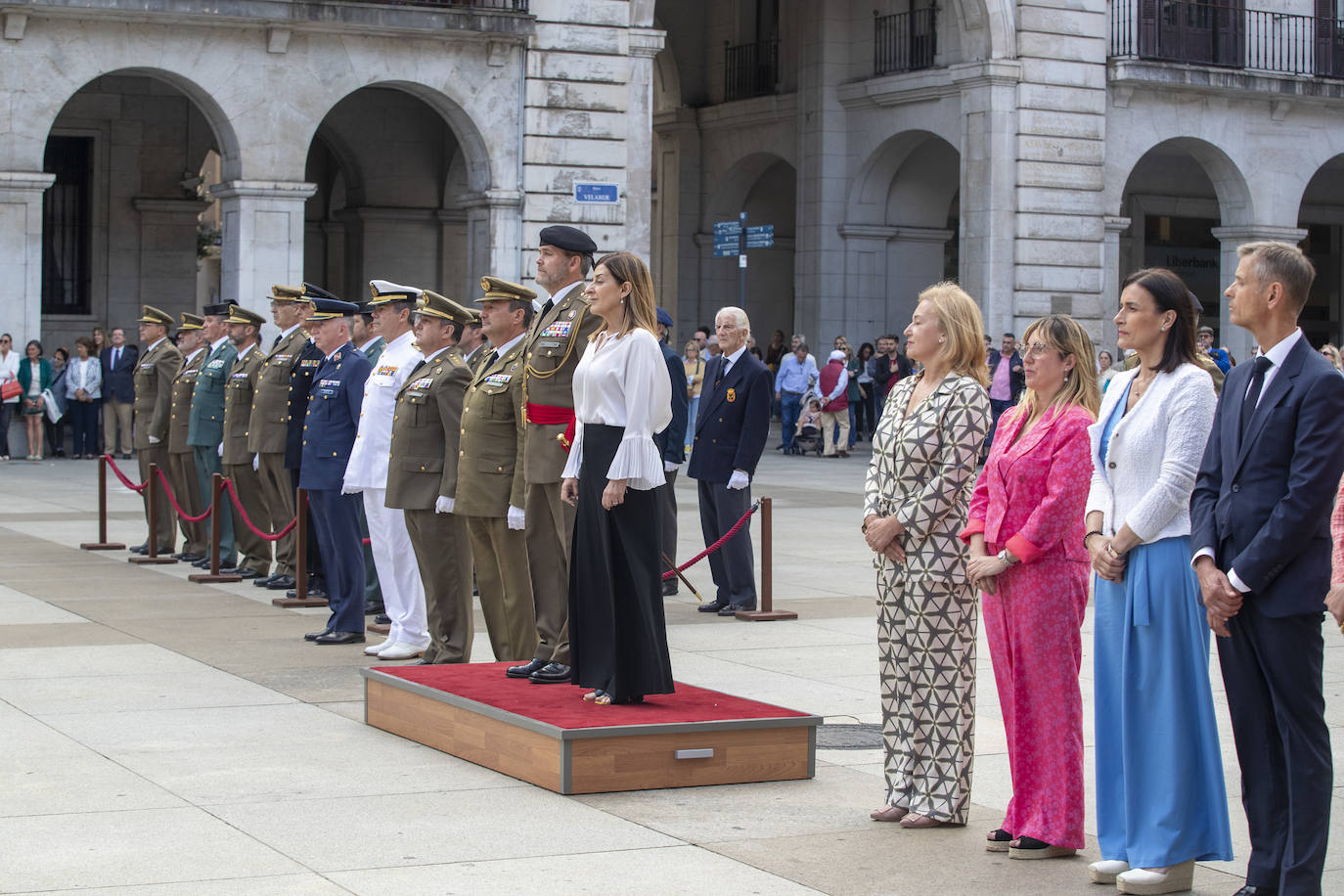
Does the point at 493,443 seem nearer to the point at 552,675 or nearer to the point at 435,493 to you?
the point at 435,493

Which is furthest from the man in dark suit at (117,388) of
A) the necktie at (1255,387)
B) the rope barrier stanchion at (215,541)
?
the necktie at (1255,387)

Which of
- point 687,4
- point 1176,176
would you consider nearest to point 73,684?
point 687,4

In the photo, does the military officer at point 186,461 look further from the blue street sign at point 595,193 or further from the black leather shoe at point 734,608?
the blue street sign at point 595,193

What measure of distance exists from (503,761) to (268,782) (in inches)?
35.2

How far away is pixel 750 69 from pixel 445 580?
25724mm

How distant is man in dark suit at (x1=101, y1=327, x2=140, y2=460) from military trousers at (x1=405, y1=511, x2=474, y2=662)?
16.3 m

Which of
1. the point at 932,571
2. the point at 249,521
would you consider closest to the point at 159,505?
the point at 249,521

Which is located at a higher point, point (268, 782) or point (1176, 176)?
point (1176, 176)

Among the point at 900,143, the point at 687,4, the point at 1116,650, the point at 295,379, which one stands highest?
the point at 687,4

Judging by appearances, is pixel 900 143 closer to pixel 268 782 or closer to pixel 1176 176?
pixel 1176 176

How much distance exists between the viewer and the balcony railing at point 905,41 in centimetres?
2920

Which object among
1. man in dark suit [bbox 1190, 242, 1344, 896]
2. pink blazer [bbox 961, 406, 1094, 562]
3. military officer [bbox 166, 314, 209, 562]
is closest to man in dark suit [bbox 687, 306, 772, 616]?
military officer [bbox 166, 314, 209, 562]

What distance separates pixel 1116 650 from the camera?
5.79 metres

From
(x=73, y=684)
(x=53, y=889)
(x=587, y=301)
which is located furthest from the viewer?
(x=73, y=684)
